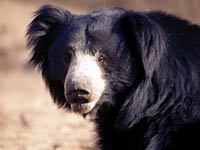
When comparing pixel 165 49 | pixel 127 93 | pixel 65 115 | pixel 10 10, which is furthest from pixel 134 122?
pixel 10 10

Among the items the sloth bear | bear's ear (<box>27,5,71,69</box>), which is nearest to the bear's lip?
the sloth bear

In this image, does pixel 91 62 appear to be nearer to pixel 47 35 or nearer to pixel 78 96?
pixel 78 96

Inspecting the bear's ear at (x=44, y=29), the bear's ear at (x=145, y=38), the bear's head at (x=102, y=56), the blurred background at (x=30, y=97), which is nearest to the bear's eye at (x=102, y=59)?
the bear's head at (x=102, y=56)

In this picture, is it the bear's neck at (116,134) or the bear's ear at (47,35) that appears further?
the bear's ear at (47,35)

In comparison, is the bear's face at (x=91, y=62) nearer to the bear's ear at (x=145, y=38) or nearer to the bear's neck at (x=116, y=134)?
the bear's ear at (x=145, y=38)

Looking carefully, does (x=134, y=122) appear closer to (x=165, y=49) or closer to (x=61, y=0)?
(x=165, y=49)

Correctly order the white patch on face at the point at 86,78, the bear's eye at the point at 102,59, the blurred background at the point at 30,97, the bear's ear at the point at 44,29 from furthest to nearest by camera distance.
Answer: the blurred background at the point at 30,97 < the bear's ear at the point at 44,29 < the bear's eye at the point at 102,59 < the white patch on face at the point at 86,78

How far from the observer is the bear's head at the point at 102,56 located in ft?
17.5

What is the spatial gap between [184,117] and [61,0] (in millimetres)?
13616

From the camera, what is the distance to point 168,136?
219 inches

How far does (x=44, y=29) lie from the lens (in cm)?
594

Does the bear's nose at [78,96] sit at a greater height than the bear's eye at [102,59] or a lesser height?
lesser

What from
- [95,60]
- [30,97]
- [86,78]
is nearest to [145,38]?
[95,60]

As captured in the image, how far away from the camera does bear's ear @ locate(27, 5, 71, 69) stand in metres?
5.84
